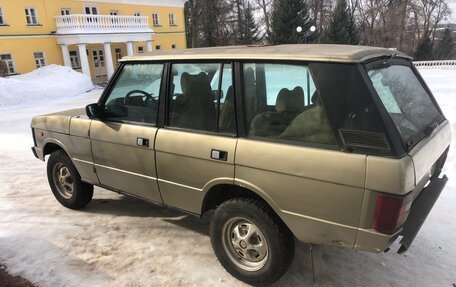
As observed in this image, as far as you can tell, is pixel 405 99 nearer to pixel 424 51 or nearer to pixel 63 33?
pixel 63 33

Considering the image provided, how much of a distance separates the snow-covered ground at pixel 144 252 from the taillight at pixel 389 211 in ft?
3.32

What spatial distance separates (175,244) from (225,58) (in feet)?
6.49

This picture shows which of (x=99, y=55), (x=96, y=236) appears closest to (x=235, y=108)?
(x=96, y=236)

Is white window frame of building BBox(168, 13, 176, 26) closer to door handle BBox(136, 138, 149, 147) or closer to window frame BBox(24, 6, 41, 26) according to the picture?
window frame BBox(24, 6, 41, 26)

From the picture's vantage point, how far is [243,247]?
10.7 feet

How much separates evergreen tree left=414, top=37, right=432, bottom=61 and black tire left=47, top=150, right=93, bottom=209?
47.1 m

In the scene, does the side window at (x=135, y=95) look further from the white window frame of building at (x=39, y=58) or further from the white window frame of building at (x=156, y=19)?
the white window frame of building at (x=156, y=19)

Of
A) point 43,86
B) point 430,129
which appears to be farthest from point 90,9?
point 430,129

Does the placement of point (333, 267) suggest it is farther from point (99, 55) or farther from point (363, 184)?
point (99, 55)

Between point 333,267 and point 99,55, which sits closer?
point 333,267

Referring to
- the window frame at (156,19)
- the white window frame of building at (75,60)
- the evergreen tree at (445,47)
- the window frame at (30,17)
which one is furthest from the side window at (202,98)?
the evergreen tree at (445,47)

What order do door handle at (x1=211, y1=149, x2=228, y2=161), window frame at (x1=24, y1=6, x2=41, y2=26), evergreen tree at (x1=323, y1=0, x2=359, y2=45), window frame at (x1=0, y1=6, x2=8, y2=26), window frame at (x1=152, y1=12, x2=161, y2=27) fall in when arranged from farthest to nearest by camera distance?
window frame at (x1=152, y1=12, x2=161, y2=27) < evergreen tree at (x1=323, y1=0, x2=359, y2=45) < window frame at (x1=24, y1=6, x2=41, y2=26) < window frame at (x1=0, y1=6, x2=8, y2=26) < door handle at (x1=211, y1=149, x2=228, y2=161)

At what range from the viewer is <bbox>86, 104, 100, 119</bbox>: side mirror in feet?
13.4

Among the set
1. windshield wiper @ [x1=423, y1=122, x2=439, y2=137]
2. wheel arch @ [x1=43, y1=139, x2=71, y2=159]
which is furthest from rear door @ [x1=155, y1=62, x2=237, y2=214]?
wheel arch @ [x1=43, y1=139, x2=71, y2=159]
